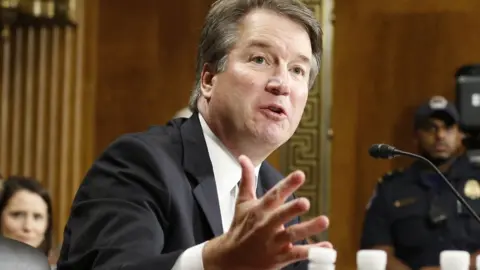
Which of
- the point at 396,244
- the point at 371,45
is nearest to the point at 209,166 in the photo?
the point at 396,244

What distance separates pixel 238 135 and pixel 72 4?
329 cm

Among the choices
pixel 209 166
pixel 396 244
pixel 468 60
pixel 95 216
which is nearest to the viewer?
pixel 95 216

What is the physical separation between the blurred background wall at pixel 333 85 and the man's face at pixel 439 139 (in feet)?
1.88

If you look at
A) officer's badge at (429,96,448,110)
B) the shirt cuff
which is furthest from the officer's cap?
the shirt cuff

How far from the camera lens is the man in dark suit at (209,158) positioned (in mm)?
1489

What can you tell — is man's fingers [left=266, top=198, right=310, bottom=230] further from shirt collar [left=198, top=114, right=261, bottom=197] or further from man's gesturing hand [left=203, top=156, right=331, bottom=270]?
shirt collar [left=198, top=114, right=261, bottom=197]

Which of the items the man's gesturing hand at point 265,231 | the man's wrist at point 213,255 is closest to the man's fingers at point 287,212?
the man's gesturing hand at point 265,231

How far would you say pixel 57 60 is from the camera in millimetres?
4863

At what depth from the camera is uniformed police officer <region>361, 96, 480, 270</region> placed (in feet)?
12.3

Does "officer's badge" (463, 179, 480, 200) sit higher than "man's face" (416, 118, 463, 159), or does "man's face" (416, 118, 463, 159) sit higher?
"man's face" (416, 118, 463, 159)

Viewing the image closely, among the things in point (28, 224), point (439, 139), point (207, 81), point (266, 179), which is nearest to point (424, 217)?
point (439, 139)

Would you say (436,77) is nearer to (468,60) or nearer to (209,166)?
(468,60)

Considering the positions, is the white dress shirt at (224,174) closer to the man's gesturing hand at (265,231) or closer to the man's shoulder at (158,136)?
the man's shoulder at (158,136)

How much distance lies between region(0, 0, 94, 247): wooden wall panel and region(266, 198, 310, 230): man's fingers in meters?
3.74
